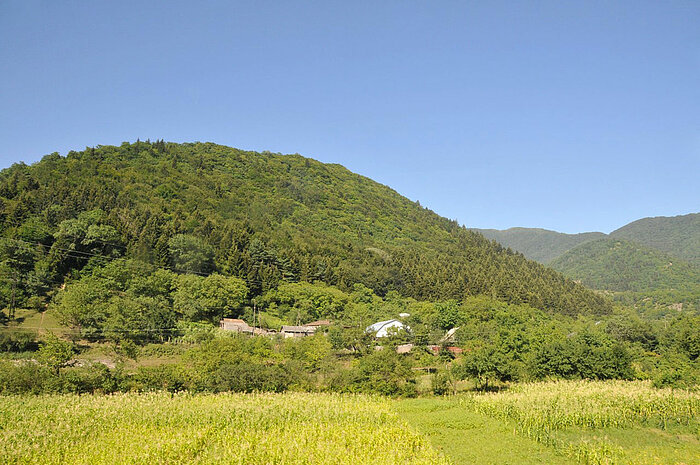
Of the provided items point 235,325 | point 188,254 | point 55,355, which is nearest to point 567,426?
point 55,355

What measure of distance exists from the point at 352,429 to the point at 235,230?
185 ft

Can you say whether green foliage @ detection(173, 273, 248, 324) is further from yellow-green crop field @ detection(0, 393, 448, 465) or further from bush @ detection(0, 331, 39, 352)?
yellow-green crop field @ detection(0, 393, 448, 465)

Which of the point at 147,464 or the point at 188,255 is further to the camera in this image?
the point at 188,255

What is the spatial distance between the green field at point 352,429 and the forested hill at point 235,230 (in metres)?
33.5

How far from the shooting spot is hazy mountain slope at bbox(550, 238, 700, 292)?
138 meters

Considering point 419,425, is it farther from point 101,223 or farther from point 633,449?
point 101,223

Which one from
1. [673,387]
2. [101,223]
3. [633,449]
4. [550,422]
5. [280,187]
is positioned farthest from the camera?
[280,187]

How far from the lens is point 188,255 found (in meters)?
58.8

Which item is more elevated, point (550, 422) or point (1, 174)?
point (1, 174)

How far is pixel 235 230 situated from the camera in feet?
232

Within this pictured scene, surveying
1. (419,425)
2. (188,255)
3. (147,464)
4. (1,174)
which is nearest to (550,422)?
(419,425)

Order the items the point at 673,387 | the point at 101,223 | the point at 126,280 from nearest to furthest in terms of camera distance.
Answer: the point at 673,387, the point at 126,280, the point at 101,223

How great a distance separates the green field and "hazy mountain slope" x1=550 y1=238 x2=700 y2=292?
131 m

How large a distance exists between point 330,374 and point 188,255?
117 feet
